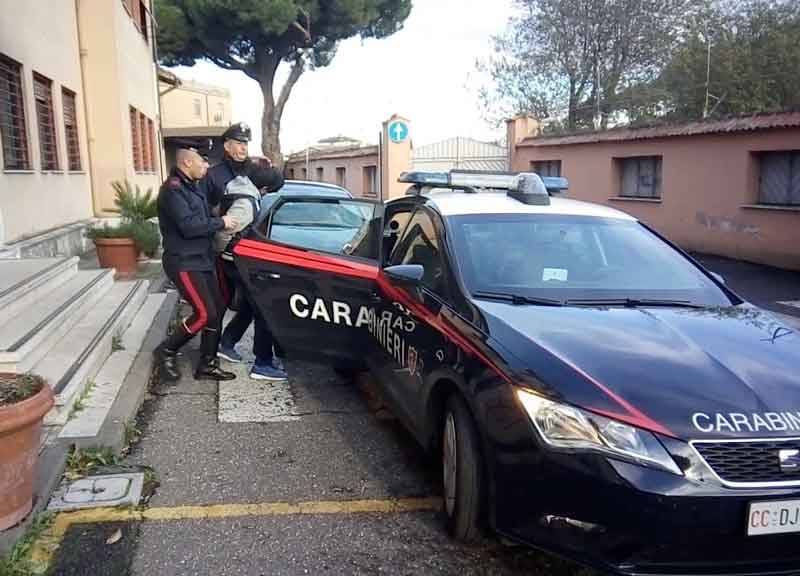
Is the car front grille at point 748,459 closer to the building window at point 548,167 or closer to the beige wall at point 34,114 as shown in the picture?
the beige wall at point 34,114

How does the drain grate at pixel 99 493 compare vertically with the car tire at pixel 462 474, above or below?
below

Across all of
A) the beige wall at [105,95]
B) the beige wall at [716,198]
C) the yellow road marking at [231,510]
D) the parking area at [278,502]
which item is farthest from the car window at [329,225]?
the beige wall at [716,198]

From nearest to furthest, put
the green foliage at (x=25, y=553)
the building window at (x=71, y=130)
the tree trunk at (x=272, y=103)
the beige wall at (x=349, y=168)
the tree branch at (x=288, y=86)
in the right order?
1. the green foliage at (x=25, y=553)
2. the building window at (x=71, y=130)
3. the beige wall at (x=349, y=168)
4. the tree trunk at (x=272, y=103)
5. the tree branch at (x=288, y=86)

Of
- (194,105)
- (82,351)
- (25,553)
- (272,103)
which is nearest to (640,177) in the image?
(82,351)

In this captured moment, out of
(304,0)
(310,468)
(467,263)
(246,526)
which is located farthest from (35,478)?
(304,0)

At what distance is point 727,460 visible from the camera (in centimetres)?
241

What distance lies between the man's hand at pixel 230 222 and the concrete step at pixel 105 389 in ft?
4.31

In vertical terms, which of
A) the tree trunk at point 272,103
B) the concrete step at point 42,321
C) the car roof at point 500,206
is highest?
the tree trunk at point 272,103

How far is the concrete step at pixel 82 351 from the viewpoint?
4.33 meters

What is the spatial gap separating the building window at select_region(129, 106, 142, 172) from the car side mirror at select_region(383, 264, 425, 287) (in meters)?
14.1

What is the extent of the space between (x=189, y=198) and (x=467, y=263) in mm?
2317

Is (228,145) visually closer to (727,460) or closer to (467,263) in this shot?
(467,263)

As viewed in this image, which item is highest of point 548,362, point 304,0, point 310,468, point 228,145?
point 304,0

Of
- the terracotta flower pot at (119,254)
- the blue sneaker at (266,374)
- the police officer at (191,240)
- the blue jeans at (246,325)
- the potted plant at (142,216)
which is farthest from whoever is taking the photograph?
the potted plant at (142,216)
